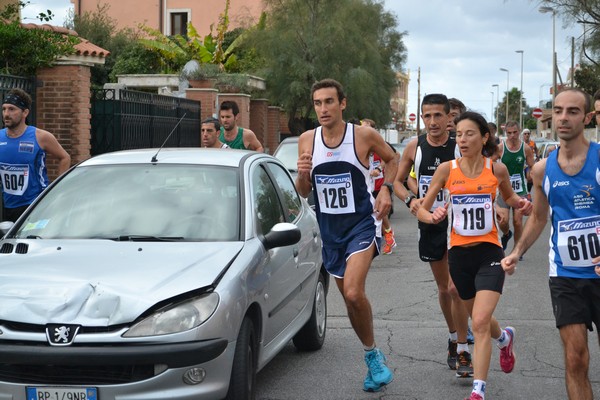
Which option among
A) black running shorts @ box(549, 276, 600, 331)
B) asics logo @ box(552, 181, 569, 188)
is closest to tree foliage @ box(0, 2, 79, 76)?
asics logo @ box(552, 181, 569, 188)

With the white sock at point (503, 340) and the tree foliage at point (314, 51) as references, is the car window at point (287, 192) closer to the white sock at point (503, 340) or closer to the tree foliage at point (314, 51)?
the white sock at point (503, 340)

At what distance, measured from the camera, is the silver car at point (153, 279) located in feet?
16.4

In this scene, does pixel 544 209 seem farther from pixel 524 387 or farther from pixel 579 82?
pixel 579 82

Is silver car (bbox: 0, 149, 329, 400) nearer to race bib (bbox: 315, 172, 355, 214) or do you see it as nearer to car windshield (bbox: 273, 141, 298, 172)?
race bib (bbox: 315, 172, 355, 214)

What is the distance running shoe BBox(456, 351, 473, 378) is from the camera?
700 cm

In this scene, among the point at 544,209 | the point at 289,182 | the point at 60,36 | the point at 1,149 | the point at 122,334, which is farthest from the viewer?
the point at 60,36

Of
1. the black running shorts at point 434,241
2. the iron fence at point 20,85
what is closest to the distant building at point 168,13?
the iron fence at point 20,85

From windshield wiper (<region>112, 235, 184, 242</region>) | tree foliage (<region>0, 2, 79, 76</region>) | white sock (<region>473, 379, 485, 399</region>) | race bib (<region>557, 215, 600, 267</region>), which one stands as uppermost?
tree foliage (<region>0, 2, 79, 76</region>)

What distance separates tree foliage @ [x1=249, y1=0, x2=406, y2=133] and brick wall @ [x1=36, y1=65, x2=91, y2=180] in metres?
24.0

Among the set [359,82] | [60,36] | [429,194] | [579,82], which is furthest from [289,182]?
[579,82]

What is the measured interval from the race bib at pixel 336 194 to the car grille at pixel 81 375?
7.73 feet

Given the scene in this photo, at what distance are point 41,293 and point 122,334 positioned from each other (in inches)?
21.4

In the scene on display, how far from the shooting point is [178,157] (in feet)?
22.4

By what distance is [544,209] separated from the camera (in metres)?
5.81
